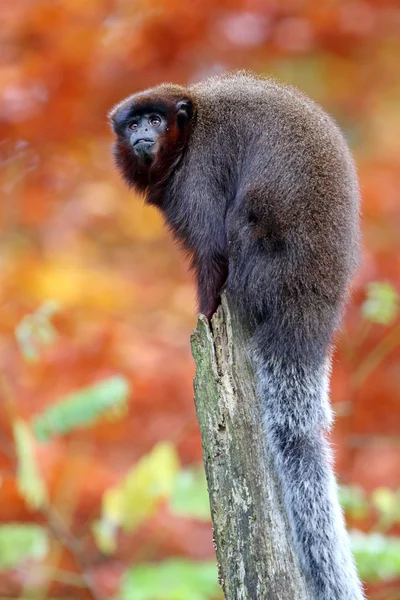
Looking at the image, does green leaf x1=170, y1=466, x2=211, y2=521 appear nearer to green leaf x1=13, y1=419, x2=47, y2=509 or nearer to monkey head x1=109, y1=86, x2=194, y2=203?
green leaf x1=13, y1=419, x2=47, y2=509

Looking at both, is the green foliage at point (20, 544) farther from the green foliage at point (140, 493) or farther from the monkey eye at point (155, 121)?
the monkey eye at point (155, 121)

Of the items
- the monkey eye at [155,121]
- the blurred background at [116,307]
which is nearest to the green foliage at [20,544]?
the blurred background at [116,307]

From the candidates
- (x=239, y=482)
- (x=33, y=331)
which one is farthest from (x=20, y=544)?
(x=239, y=482)

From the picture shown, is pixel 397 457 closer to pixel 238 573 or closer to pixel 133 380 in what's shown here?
pixel 133 380

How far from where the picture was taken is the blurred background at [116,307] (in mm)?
5984

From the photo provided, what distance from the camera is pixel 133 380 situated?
264 inches

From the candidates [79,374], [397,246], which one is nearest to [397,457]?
[397,246]

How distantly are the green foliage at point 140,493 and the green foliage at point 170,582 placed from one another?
27cm

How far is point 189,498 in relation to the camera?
5156 mm

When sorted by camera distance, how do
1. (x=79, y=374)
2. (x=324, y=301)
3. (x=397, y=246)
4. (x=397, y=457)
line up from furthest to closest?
(x=397, y=457), (x=397, y=246), (x=79, y=374), (x=324, y=301)

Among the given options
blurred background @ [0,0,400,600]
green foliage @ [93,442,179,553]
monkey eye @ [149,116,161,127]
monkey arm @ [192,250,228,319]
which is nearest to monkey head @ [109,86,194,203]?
monkey eye @ [149,116,161,127]

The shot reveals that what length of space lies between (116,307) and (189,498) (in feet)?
8.25

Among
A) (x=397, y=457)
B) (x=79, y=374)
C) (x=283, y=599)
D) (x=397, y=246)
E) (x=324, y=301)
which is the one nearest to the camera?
(x=283, y=599)

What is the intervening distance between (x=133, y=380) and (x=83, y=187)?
232 cm
